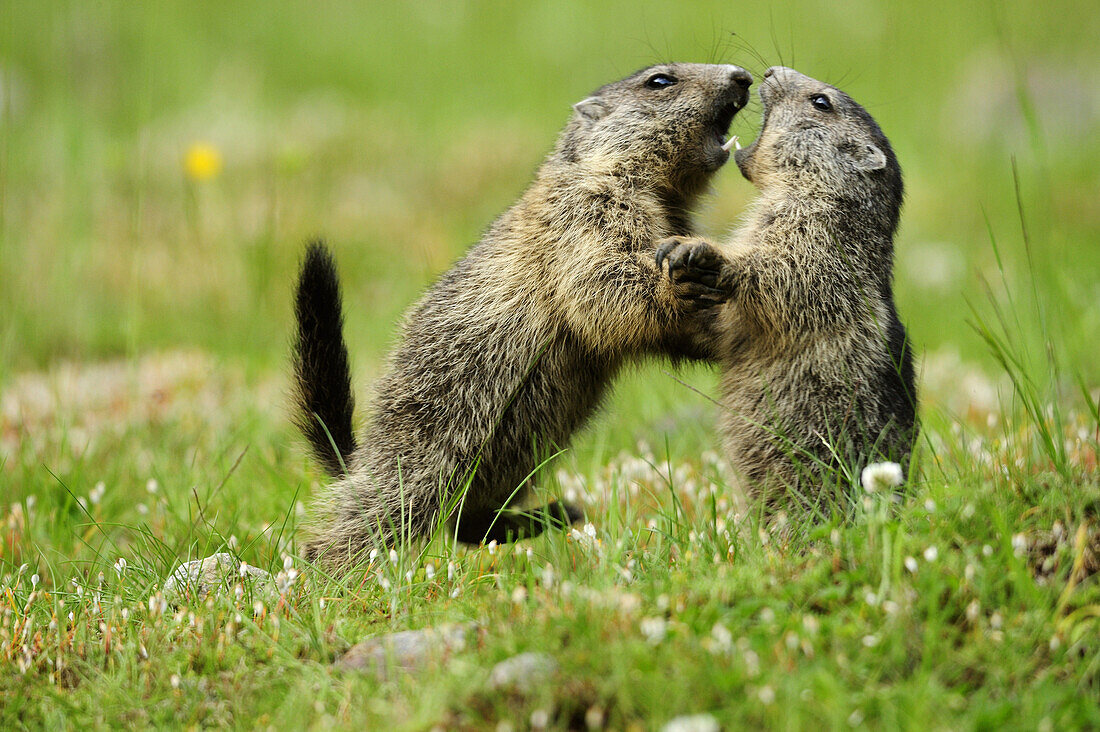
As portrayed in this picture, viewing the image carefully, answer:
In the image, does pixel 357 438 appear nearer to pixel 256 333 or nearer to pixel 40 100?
pixel 256 333

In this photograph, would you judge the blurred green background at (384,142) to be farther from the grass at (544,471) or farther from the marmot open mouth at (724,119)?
the marmot open mouth at (724,119)

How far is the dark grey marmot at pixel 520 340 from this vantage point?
4.19 meters

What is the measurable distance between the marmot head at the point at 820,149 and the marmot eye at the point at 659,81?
0.52 m

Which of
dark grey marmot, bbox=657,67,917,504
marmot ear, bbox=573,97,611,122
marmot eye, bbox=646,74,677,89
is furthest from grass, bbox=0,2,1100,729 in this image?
marmot ear, bbox=573,97,611,122

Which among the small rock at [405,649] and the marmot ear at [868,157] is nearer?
the small rock at [405,649]

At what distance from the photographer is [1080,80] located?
57.8ft

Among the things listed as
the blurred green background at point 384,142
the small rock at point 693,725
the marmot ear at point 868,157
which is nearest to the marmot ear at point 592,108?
the blurred green background at point 384,142

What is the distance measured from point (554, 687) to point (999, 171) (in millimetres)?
14680

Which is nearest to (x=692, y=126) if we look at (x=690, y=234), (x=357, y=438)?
(x=690, y=234)

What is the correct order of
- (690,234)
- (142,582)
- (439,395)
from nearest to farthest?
(142,582)
(439,395)
(690,234)

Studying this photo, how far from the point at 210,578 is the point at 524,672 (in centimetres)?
186

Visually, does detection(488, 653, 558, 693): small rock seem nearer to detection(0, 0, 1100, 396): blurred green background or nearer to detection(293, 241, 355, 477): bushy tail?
detection(293, 241, 355, 477): bushy tail

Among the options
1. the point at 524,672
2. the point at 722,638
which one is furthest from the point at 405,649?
the point at 722,638

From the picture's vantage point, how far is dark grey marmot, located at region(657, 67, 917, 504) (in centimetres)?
389
